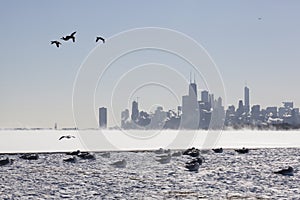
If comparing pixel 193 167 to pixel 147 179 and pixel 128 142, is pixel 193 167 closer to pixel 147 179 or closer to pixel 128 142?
pixel 147 179

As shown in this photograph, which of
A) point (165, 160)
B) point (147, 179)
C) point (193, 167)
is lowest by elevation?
point (147, 179)

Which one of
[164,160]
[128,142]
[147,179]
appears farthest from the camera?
[128,142]

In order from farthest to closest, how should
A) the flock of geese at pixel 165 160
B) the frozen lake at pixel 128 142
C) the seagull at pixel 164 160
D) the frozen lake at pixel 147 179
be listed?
the frozen lake at pixel 128 142 < the seagull at pixel 164 160 < the flock of geese at pixel 165 160 < the frozen lake at pixel 147 179

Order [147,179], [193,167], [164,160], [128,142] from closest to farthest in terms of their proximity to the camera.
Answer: [147,179], [193,167], [164,160], [128,142]

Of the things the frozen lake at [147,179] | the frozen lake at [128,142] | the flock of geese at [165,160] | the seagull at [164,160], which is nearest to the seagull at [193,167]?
the flock of geese at [165,160]

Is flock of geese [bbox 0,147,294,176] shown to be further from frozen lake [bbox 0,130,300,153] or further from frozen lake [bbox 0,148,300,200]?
frozen lake [bbox 0,130,300,153]

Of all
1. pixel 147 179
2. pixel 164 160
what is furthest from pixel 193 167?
pixel 147 179

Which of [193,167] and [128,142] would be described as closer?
[193,167]

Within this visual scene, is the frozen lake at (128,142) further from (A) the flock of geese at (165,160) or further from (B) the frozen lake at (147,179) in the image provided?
(B) the frozen lake at (147,179)

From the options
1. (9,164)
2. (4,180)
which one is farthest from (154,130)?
(4,180)

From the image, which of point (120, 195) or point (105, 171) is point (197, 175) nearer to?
point (105, 171)

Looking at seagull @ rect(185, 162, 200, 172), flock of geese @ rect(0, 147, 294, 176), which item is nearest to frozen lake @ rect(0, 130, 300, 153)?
flock of geese @ rect(0, 147, 294, 176)

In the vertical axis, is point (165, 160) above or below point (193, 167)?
above
